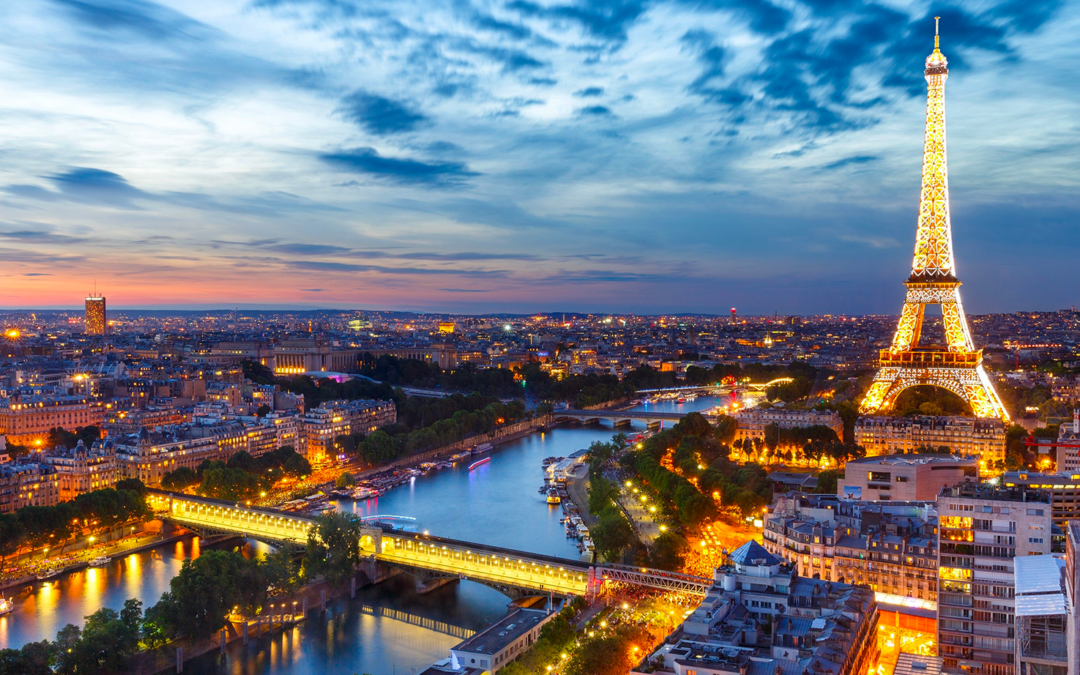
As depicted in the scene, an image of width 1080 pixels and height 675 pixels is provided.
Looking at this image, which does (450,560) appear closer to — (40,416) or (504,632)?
(504,632)

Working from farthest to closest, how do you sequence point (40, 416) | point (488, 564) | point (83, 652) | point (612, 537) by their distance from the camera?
point (40, 416) < point (612, 537) < point (488, 564) < point (83, 652)

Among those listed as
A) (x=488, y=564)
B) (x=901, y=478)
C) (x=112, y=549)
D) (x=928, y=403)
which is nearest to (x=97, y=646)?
Answer: (x=488, y=564)

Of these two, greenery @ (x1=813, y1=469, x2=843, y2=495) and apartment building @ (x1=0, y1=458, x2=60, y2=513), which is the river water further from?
greenery @ (x1=813, y1=469, x2=843, y2=495)

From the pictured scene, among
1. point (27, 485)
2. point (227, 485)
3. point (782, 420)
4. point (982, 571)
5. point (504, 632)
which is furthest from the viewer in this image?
point (782, 420)

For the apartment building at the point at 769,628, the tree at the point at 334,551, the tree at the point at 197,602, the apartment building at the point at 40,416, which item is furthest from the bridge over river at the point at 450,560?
the apartment building at the point at 40,416

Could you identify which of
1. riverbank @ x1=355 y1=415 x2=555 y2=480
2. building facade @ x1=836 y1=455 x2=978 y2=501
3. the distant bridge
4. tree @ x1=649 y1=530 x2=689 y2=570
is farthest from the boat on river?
building facade @ x1=836 y1=455 x2=978 y2=501

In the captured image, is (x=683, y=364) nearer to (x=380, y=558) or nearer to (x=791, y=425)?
(x=791, y=425)

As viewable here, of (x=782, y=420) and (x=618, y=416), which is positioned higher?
(x=782, y=420)

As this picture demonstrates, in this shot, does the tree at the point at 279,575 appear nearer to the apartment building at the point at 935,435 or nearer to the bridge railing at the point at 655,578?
the bridge railing at the point at 655,578
